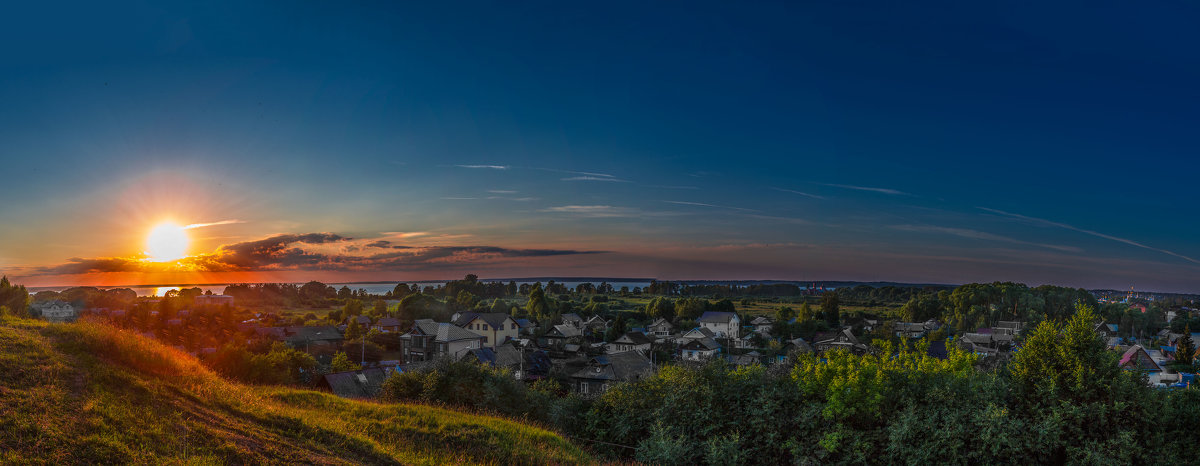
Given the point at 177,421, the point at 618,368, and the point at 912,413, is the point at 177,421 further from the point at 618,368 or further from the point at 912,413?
the point at 618,368

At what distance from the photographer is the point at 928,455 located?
429 inches

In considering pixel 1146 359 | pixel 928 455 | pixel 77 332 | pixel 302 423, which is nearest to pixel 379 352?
pixel 77 332

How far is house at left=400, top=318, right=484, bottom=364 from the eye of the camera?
43.7 meters

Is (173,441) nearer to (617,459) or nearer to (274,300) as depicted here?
(617,459)

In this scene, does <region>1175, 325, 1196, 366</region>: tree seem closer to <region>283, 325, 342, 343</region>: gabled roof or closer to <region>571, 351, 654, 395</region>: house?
<region>571, 351, 654, 395</region>: house

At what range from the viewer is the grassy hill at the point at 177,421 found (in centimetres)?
644

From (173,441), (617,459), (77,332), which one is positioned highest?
(77,332)

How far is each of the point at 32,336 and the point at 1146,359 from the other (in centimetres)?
6139

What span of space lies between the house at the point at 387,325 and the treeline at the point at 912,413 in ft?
163

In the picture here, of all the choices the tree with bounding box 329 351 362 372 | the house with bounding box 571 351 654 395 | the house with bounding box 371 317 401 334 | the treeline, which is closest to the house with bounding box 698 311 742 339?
the house with bounding box 371 317 401 334

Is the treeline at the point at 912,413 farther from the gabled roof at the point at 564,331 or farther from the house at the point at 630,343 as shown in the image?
the gabled roof at the point at 564,331

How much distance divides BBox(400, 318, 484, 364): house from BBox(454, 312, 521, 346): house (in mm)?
4068

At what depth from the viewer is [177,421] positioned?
780 cm

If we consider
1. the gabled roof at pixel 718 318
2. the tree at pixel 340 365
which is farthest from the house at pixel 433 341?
the gabled roof at pixel 718 318
